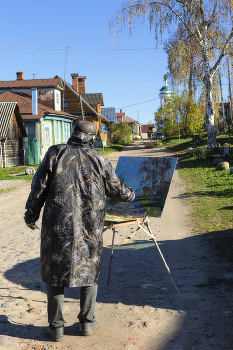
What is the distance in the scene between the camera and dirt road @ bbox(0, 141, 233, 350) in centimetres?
323

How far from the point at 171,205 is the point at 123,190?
710cm

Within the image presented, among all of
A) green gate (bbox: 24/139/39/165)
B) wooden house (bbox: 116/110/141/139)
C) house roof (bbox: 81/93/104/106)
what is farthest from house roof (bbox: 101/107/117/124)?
green gate (bbox: 24/139/39/165)

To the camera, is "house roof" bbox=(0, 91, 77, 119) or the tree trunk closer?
the tree trunk

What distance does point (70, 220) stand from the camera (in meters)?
3.09

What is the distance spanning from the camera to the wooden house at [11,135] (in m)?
22.4

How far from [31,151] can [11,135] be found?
6.78 feet

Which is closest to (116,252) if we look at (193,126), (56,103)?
(56,103)

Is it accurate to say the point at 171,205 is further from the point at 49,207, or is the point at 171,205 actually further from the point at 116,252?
the point at 49,207

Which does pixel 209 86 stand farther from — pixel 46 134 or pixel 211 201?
pixel 46 134

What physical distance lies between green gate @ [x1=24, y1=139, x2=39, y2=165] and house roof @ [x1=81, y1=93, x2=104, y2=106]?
1861 cm

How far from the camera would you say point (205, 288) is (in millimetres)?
4410

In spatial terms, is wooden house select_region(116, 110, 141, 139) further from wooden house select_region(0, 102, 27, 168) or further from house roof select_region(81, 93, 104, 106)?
wooden house select_region(0, 102, 27, 168)

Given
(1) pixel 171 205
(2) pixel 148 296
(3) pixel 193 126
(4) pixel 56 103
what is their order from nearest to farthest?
(2) pixel 148 296 → (1) pixel 171 205 → (4) pixel 56 103 → (3) pixel 193 126

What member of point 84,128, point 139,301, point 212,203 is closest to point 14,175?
point 212,203
